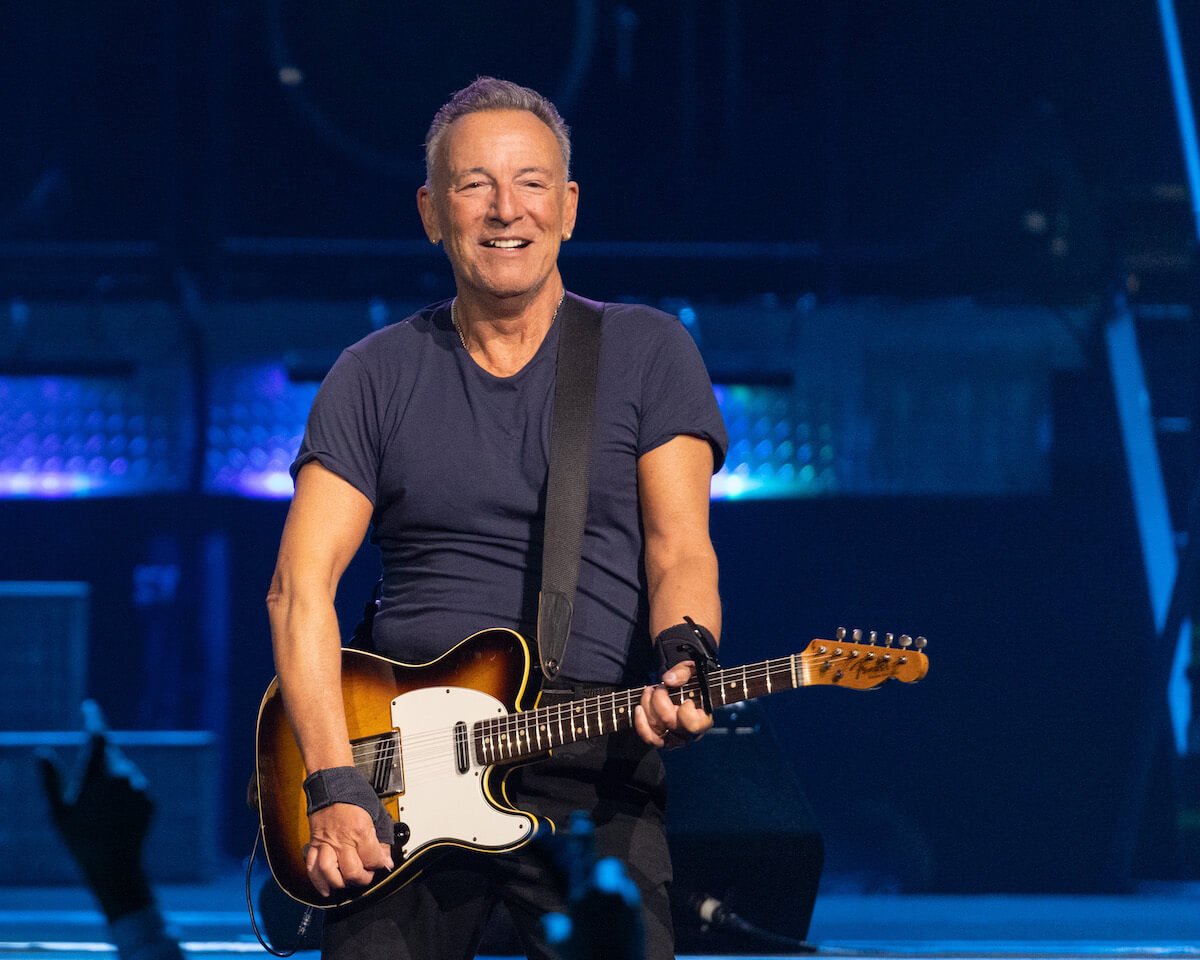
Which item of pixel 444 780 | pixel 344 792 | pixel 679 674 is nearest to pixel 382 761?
pixel 444 780

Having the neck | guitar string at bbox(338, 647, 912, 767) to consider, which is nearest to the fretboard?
guitar string at bbox(338, 647, 912, 767)

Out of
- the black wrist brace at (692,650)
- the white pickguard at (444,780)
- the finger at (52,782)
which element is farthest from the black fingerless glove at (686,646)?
the finger at (52,782)

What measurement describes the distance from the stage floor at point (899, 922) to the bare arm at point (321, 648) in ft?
5.56

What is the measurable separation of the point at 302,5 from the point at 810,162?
6.13ft

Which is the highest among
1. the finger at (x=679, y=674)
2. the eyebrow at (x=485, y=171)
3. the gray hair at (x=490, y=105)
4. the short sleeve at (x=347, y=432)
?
the gray hair at (x=490, y=105)

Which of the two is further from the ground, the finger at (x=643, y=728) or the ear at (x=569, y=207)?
the ear at (x=569, y=207)

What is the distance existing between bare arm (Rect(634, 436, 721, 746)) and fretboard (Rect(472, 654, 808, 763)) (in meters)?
0.04

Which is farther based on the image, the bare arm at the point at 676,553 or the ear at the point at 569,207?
the ear at the point at 569,207

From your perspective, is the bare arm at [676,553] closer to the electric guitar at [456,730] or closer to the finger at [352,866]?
the electric guitar at [456,730]

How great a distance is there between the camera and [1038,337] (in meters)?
5.32

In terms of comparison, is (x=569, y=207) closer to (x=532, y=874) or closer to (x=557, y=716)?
(x=557, y=716)

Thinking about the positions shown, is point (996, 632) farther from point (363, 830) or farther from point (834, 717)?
point (363, 830)

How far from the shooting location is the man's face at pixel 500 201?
2369mm

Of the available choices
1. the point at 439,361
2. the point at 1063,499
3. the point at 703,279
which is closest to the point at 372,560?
the point at 703,279
